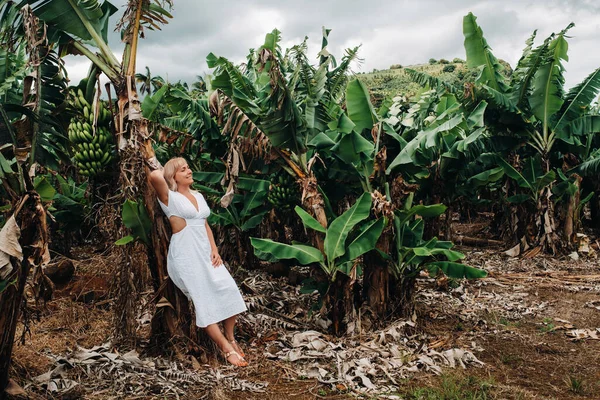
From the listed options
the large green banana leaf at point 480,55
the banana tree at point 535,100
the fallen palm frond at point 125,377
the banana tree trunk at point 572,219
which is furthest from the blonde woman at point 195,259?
the banana tree trunk at point 572,219

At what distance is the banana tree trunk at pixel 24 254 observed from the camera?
3.20 m

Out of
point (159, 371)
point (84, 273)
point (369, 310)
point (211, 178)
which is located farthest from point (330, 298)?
point (84, 273)

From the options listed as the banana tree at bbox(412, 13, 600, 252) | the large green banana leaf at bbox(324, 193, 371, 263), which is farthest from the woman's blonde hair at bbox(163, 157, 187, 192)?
the banana tree at bbox(412, 13, 600, 252)

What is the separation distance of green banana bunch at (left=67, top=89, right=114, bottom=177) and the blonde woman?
2.95 feet

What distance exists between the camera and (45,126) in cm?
371

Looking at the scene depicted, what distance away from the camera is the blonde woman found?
408 centimetres

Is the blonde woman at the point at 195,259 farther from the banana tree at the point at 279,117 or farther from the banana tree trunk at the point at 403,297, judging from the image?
the banana tree trunk at the point at 403,297

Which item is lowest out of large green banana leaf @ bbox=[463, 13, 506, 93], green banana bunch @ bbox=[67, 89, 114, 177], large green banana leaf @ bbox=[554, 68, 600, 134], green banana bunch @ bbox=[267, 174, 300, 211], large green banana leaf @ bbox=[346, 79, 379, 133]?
green banana bunch @ bbox=[267, 174, 300, 211]

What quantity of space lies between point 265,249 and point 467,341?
7.68 feet

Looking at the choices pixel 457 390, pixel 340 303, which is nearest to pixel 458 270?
pixel 340 303

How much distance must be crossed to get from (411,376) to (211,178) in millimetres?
3722

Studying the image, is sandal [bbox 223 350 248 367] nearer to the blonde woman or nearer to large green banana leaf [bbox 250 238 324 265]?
the blonde woman

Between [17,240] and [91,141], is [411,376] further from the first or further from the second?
[91,141]

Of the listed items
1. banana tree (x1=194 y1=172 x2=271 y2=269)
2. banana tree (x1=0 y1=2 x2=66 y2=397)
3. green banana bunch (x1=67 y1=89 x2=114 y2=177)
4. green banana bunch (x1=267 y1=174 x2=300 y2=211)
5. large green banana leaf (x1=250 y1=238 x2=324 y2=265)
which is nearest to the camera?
banana tree (x1=0 y1=2 x2=66 y2=397)
